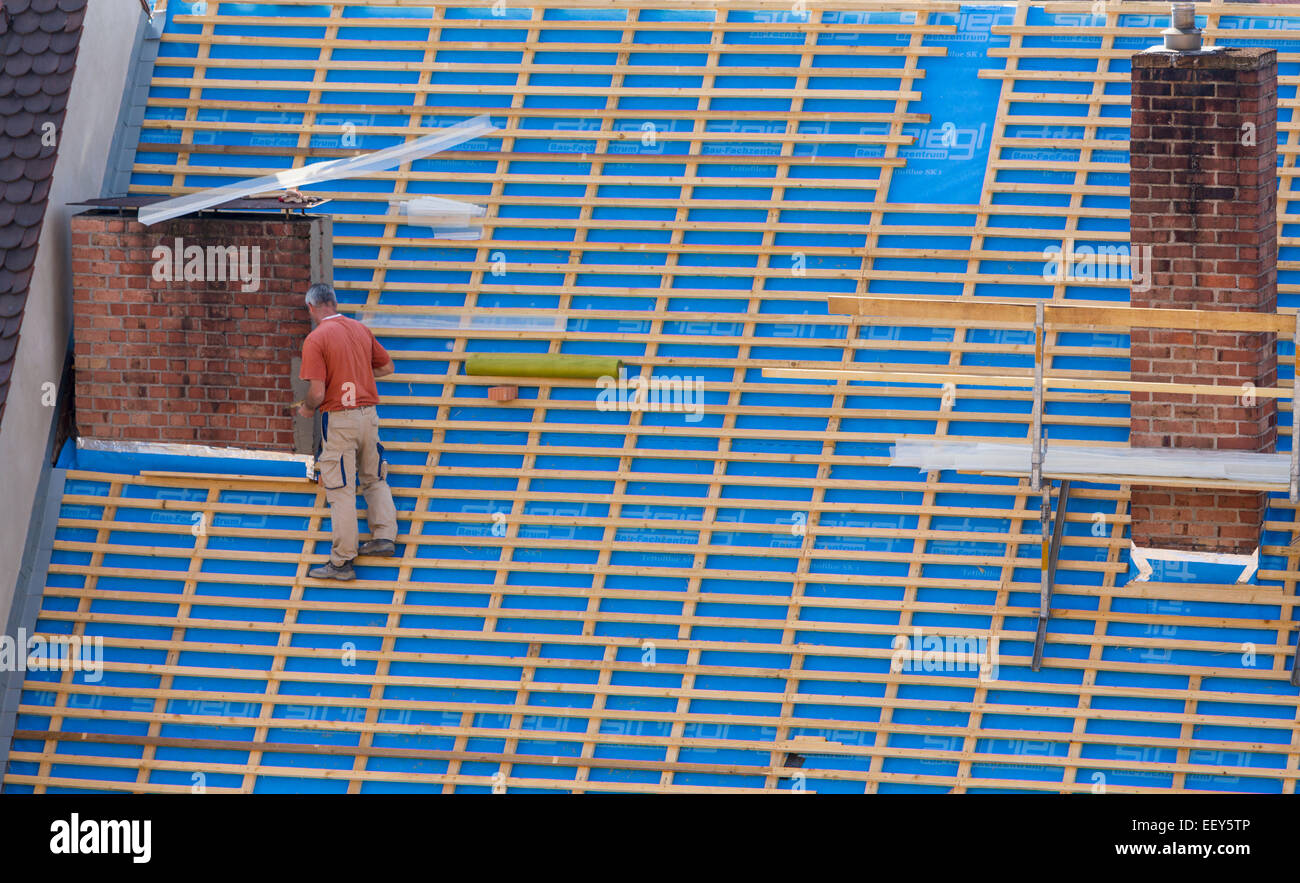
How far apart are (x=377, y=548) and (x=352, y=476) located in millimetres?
426

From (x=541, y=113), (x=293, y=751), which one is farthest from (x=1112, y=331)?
(x=293, y=751)

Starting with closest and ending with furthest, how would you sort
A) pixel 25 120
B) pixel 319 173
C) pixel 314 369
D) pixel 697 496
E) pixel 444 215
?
pixel 314 369 → pixel 697 496 → pixel 319 173 → pixel 25 120 → pixel 444 215

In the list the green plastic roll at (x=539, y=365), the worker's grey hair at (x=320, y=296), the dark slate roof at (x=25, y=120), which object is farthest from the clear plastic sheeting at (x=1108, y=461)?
the dark slate roof at (x=25, y=120)

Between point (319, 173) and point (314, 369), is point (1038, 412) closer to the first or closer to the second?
point (314, 369)

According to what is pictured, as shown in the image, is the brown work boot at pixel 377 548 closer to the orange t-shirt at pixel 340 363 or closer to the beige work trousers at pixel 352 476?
the beige work trousers at pixel 352 476

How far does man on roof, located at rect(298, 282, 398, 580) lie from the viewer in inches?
Answer: 382

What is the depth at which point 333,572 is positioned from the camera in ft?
32.6

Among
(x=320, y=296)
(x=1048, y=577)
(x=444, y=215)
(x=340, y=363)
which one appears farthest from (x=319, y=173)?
(x=1048, y=577)

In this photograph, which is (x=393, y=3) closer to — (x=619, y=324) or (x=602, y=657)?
(x=619, y=324)

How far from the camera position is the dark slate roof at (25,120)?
9.95 metres

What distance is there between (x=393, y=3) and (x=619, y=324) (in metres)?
2.71

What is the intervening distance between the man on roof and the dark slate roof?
5.26 ft

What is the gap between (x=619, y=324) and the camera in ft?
34.0

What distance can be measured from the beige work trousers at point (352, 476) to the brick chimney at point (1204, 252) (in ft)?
13.1
